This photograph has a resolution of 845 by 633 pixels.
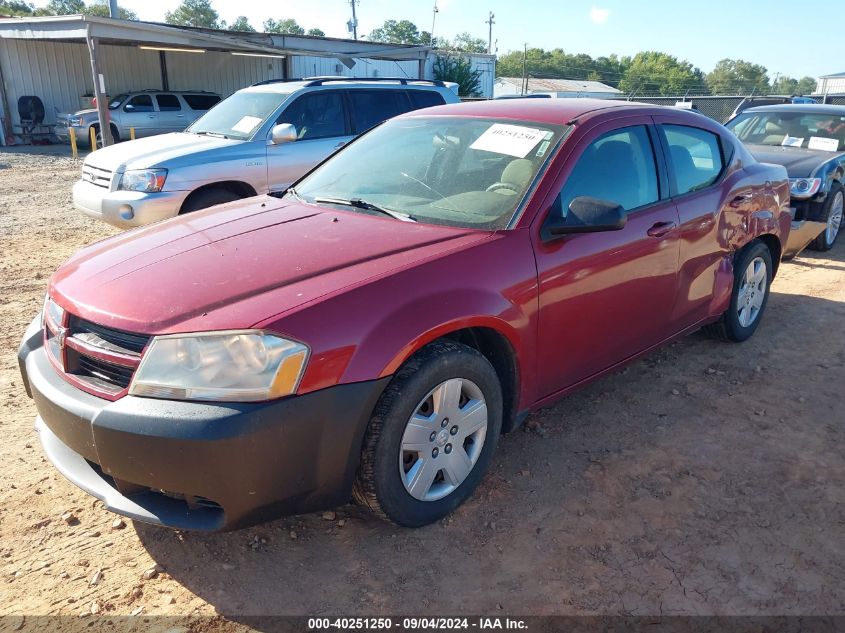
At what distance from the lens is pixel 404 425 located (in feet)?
8.53

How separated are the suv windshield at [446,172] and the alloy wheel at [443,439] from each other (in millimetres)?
804

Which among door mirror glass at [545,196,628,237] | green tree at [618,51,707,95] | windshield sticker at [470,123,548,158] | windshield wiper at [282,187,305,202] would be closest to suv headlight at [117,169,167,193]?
windshield wiper at [282,187,305,202]

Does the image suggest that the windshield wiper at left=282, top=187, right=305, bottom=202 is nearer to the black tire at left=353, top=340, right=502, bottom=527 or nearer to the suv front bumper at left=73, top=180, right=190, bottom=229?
the black tire at left=353, top=340, right=502, bottom=527

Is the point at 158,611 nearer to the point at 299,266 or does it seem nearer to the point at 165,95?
the point at 299,266

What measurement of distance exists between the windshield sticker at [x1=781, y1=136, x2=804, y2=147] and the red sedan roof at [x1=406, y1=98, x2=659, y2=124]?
5579 mm

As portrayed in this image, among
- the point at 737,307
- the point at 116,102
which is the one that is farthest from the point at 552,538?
the point at 116,102

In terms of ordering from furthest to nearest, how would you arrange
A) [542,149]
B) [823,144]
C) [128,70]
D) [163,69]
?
[163,69] → [128,70] → [823,144] → [542,149]

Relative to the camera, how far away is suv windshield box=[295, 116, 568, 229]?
323cm

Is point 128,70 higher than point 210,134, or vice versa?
point 128,70

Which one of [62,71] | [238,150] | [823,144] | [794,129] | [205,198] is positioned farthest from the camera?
[62,71]

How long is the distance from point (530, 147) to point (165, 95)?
1863cm

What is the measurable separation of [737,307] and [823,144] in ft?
16.0

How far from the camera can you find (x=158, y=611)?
2.42m

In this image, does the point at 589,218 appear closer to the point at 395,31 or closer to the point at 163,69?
the point at 163,69
